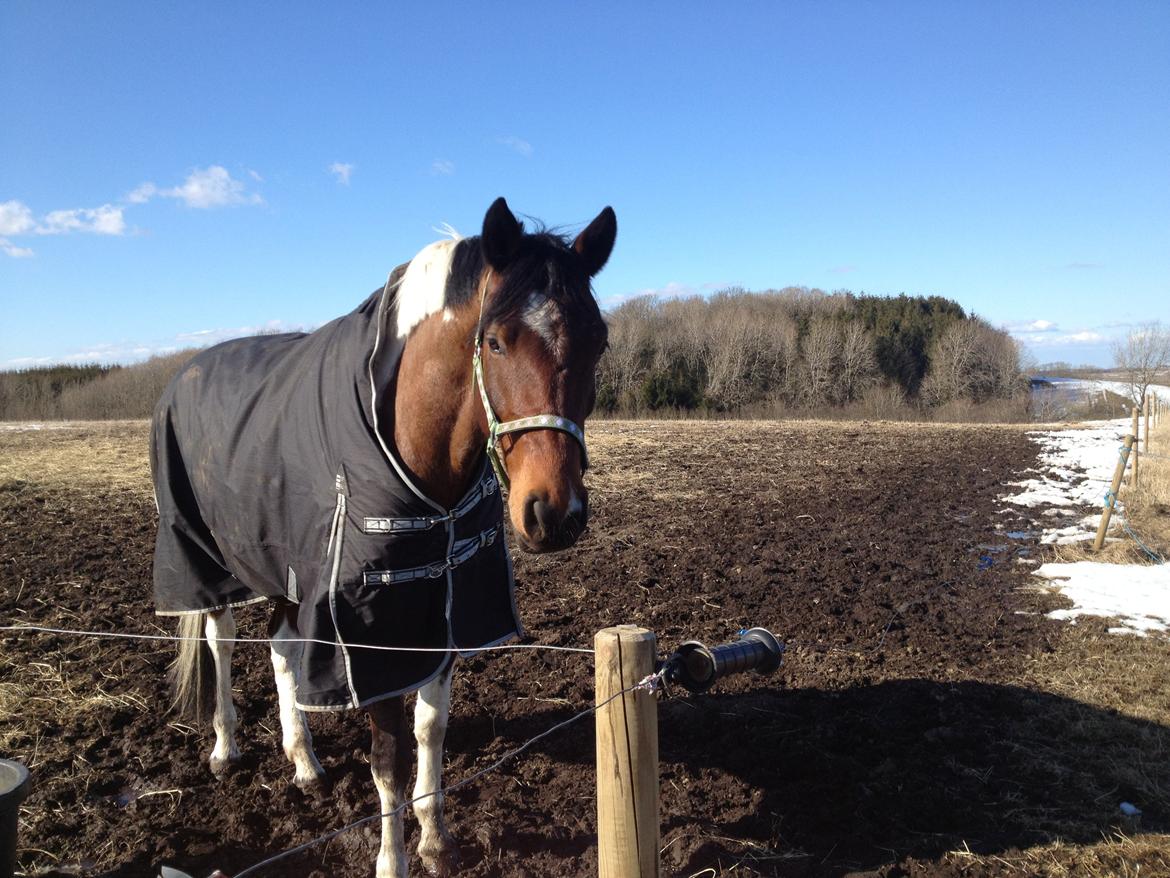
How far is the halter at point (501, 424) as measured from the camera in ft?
6.75

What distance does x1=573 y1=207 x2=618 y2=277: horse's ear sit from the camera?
98.6 inches

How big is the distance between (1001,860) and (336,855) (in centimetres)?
268

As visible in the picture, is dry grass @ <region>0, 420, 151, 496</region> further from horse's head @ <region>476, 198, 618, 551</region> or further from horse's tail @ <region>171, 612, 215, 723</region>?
horse's head @ <region>476, 198, 618, 551</region>

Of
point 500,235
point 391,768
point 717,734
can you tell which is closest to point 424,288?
point 500,235

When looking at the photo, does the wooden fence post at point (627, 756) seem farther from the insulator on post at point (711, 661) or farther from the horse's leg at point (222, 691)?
the horse's leg at point (222, 691)

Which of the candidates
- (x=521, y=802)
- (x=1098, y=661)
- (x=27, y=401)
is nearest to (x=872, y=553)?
(x=1098, y=661)

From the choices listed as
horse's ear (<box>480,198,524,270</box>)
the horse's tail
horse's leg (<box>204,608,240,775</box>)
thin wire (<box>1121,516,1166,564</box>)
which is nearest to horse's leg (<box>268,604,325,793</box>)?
horse's leg (<box>204,608,240,775</box>)

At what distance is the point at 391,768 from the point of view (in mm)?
2740

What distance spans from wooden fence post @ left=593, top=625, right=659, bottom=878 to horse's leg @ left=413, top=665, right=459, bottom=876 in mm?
1235

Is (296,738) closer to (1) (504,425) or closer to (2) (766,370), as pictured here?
(1) (504,425)

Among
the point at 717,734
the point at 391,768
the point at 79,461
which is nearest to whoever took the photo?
the point at 391,768

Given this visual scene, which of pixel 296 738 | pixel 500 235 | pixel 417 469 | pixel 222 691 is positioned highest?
pixel 500 235

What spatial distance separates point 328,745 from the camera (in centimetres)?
389

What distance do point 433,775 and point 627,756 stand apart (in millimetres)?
1521
